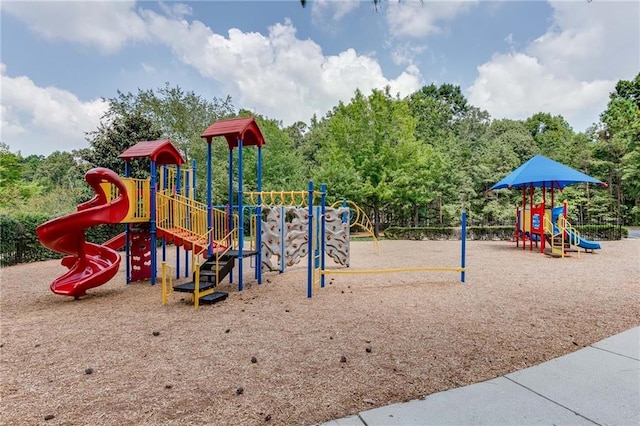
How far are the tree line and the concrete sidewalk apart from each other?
14.8 m

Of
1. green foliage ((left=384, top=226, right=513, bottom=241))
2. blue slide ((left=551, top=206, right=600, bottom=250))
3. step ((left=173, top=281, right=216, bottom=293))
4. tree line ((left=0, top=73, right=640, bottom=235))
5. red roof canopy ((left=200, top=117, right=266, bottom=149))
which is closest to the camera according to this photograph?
step ((left=173, top=281, right=216, bottom=293))

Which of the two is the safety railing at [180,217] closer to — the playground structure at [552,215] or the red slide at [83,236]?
the red slide at [83,236]

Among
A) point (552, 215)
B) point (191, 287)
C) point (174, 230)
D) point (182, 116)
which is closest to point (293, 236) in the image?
point (174, 230)

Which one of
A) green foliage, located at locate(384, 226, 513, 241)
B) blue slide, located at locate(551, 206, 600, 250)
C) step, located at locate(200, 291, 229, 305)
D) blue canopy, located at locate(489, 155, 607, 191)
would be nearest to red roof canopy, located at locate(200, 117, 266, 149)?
step, located at locate(200, 291, 229, 305)

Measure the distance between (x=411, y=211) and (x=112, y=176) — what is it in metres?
23.7

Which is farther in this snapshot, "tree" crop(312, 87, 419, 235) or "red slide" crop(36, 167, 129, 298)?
"tree" crop(312, 87, 419, 235)

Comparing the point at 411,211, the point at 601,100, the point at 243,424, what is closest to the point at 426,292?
the point at 243,424

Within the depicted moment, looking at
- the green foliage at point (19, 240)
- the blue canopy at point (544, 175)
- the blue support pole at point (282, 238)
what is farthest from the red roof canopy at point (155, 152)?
the blue canopy at point (544, 175)

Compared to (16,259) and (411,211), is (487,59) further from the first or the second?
(16,259)

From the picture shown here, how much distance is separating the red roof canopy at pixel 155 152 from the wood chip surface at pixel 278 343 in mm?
2739

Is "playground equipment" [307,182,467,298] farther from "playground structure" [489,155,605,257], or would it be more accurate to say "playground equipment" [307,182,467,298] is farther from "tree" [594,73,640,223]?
"tree" [594,73,640,223]

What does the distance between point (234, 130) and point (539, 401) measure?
19.8 feet

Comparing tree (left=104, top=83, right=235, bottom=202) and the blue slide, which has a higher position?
tree (left=104, top=83, right=235, bottom=202)

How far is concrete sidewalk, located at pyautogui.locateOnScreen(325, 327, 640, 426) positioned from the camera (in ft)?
7.63
